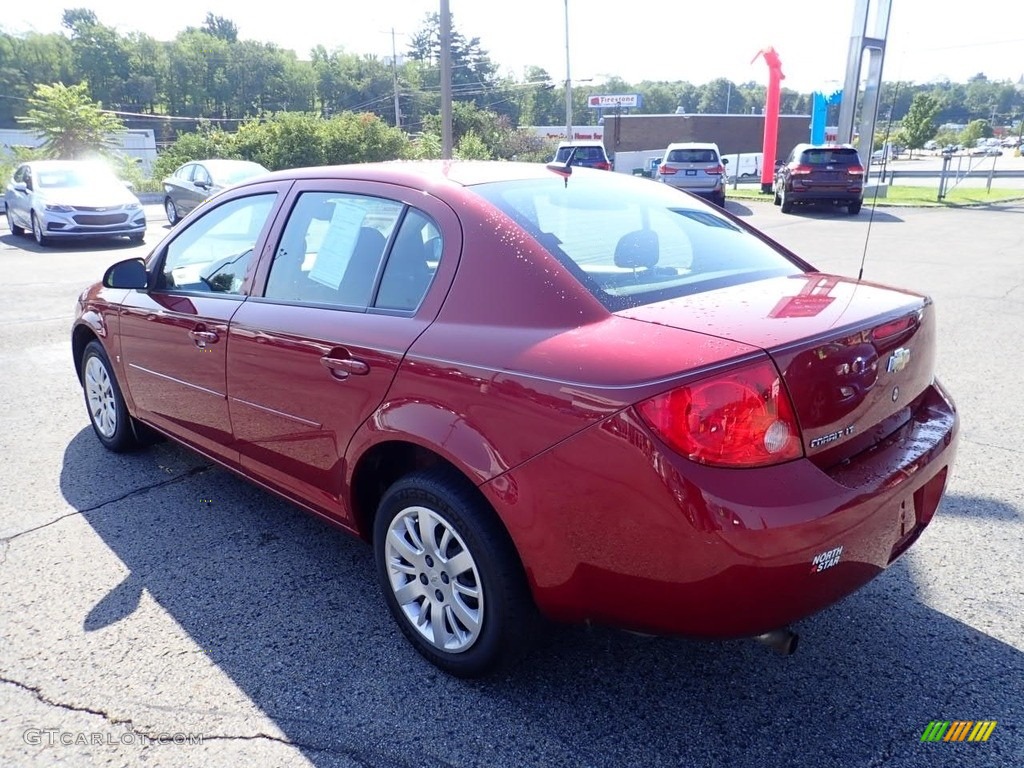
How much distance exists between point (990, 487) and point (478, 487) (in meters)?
2.98

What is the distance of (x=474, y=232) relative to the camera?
8.50ft

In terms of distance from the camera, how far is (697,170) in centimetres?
2080

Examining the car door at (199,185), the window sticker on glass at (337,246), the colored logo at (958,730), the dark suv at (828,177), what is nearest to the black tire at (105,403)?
the window sticker on glass at (337,246)

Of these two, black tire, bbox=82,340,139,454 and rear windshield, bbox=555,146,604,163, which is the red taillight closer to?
black tire, bbox=82,340,139,454

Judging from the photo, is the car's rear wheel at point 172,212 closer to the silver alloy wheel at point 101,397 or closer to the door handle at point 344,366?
the silver alloy wheel at point 101,397

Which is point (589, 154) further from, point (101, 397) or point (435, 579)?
point (435, 579)

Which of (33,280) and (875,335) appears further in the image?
(33,280)

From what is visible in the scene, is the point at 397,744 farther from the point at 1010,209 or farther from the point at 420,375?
the point at 1010,209

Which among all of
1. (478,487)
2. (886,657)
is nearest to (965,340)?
(886,657)

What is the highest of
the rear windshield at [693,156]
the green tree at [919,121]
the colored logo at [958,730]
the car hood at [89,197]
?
the green tree at [919,121]

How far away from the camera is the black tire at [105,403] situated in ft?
14.8

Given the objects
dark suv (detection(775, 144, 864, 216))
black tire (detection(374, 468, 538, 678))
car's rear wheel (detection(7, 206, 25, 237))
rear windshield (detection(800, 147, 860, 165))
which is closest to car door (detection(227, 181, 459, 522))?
black tire (detection(374, 468, 538, 678))

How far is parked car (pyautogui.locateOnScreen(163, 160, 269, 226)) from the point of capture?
15.7 meters

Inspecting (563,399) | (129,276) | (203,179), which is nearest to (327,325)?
(563,399)
